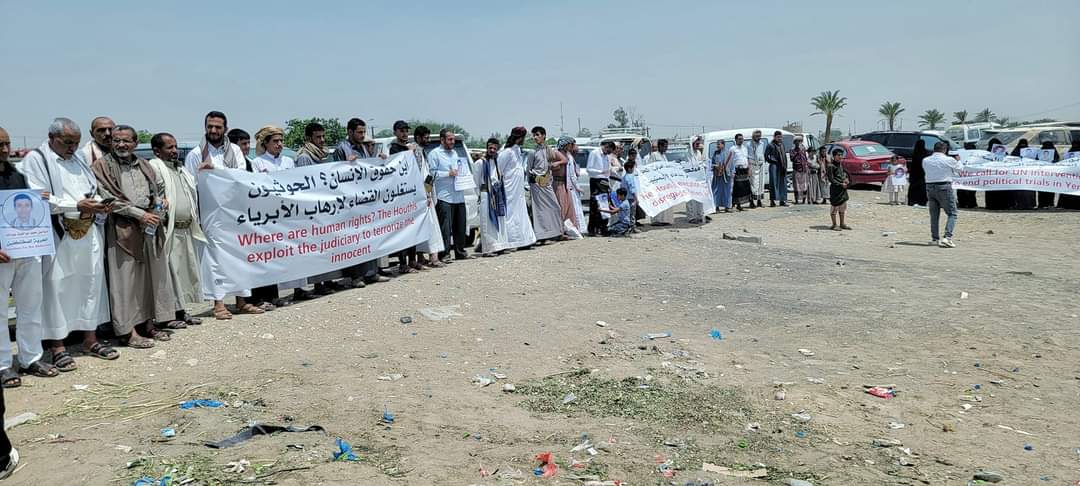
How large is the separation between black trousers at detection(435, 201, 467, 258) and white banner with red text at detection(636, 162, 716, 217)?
4619 mm

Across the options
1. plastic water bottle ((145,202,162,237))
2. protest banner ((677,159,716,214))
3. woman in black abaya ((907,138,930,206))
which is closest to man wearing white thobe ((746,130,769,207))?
protest banner ((677,159,716,214))

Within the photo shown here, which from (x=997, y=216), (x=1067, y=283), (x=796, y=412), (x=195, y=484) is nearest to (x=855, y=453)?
(x=796, y=412)

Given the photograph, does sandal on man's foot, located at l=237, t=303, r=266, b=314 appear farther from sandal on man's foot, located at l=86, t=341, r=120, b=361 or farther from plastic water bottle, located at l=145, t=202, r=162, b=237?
sandal on man's foot, located at l=86, t=341, r=120, b=361

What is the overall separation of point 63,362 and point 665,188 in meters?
11.1

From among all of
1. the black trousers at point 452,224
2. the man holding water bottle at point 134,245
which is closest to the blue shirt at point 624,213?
the black trousers at point 452,224

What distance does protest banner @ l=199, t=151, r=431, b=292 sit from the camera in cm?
760

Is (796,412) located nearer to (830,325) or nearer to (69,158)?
(830,325)

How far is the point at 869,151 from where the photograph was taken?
76.2ft

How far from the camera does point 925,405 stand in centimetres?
523

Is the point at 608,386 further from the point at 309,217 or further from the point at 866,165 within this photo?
the point at 866,165

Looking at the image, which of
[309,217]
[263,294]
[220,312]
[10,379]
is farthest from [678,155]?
[10,379]

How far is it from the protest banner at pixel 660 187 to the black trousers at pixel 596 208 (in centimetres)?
123

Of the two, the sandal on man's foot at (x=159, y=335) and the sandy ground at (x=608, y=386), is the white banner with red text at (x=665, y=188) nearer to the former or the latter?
the sandy ground at (x=608, y=386)

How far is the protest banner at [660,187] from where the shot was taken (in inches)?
581
